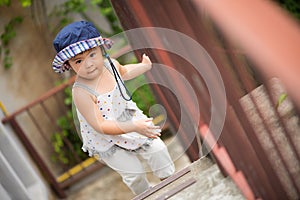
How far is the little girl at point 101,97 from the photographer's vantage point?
1.51m

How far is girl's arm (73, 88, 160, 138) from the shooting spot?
153cm

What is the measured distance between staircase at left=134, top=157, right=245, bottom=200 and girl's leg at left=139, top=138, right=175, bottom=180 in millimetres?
235

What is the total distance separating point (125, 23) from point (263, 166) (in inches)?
25.5

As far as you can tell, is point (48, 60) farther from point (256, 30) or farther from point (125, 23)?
point (256, 30)

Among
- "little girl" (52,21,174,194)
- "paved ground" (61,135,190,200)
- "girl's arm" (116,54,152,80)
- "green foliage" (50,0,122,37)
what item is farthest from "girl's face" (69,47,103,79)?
"green foliage" (50,0,122,37)

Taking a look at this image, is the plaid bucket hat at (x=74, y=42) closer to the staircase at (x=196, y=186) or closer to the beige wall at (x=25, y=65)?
the staircase at (x=196, y=186)

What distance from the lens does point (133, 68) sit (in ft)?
5.59

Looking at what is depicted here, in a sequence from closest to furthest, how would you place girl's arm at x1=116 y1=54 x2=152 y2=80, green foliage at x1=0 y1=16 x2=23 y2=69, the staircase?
girl's arm at x1=116 y1=54 x2=152 y2=80 < the staircase < green foliage at x1=0 y1=16 x2=23 y2=69

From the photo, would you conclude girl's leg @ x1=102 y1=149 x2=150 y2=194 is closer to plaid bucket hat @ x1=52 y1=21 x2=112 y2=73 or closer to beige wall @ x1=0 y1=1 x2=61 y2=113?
plaid bucket hat @ x1=52 y1=21 x2=112 y2=73

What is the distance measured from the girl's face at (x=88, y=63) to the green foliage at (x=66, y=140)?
3637 mm

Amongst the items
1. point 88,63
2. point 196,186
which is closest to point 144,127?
point 88,63

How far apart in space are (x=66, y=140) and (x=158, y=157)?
3475 mm

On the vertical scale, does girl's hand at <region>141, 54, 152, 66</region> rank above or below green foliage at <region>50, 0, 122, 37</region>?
below

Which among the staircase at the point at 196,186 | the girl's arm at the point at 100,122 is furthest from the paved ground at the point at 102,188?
the girl's arm at the point at 100,122
